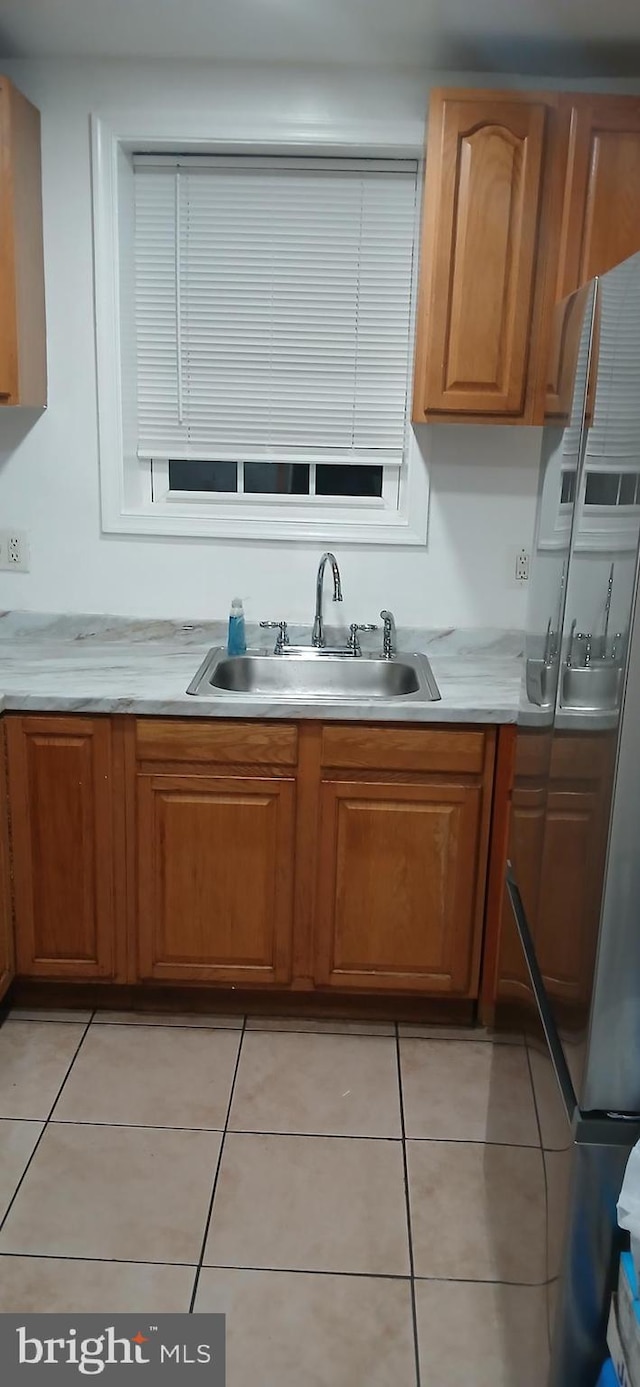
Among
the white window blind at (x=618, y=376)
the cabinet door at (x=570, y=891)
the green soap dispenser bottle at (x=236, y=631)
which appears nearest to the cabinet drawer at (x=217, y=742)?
the green soap dispenser bottle at (x=236, y=631)

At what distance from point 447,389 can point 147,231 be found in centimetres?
97

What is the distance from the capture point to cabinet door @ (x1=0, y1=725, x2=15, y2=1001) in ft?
8.30

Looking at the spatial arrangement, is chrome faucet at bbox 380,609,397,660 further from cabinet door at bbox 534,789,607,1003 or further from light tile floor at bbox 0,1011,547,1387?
cabinet door at bbox 534,789,607,1003

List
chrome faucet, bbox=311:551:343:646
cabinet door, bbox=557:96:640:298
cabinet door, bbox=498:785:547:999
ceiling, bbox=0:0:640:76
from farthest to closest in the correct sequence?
1. chrome faucet, bbox=311:551:343:646
2. cabinet door, bbox=557:96:640:298
3. ceiling, bbox=0:0:640:76
4. cabinet door, bbox=498:785:547:999

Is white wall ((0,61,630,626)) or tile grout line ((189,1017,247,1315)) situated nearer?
tile grout line ((189,1017,247,1315))

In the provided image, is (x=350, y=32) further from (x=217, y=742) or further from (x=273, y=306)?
(x=217, y=742)

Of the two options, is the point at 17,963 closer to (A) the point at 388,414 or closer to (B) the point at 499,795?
(B) the point at 499,795

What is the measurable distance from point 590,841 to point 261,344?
2.05m

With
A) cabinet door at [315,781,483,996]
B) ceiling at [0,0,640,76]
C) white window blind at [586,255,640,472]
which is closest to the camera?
white window blind at [586,255,640,472]

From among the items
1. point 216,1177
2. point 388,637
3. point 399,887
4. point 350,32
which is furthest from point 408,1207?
point 350,32

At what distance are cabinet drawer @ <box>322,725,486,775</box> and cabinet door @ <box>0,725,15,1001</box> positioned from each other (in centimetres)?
78

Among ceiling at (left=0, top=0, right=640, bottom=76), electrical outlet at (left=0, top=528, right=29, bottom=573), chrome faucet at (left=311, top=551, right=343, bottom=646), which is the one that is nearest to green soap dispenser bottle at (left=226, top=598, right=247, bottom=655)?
chrome faucet at (left=311, top=551, right=343, bottom=646)

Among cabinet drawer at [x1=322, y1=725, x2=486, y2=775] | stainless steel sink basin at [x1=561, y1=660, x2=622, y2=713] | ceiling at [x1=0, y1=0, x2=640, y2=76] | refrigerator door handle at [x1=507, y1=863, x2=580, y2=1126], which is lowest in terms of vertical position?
refrigerator door handle at [x1=507, y1=863, x2=580, y2=1126]

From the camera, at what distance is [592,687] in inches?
53.5
